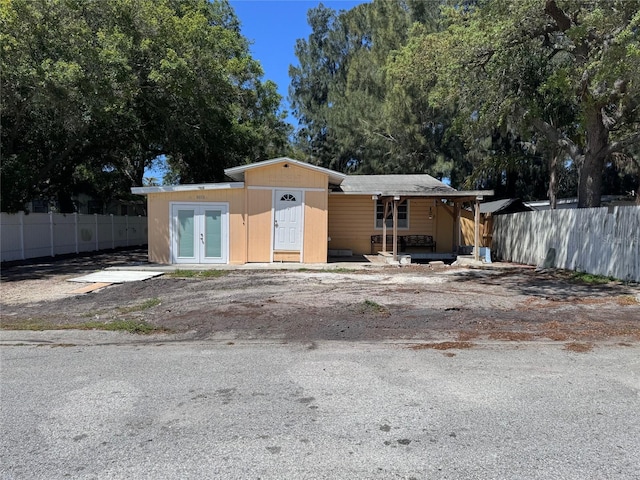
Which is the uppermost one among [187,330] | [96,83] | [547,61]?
[547,61]

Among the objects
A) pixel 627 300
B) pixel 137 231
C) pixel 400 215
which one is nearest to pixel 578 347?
pixel 627 300

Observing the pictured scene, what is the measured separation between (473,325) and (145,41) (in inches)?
543

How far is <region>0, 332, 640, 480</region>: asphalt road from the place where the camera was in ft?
9.91

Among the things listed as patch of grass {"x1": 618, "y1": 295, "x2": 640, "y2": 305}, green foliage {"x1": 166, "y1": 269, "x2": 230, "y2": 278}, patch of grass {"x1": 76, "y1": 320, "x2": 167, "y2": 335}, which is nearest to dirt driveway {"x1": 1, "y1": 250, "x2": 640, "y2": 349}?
patch of grass {"x1": 618, "y1": 295, "x2": 640, "y2": 305}

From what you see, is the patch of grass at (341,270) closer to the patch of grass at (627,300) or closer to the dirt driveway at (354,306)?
the dirt driveway at (354,306)

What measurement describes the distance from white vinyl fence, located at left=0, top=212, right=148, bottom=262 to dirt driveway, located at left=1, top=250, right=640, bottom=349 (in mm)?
4599

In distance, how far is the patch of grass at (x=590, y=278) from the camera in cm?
1140

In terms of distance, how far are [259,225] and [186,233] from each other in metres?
2.52

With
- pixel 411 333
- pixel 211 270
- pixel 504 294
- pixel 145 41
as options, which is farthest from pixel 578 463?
pixel 145 41

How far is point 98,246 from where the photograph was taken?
22406 mm

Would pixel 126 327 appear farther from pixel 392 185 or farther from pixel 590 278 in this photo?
pixel 392 185

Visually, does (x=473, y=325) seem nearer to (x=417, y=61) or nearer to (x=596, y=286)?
(x=596, y=286)

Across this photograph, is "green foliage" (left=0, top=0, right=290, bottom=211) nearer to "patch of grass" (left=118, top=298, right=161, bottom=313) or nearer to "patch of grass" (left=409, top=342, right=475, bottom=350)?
"patch of grass" (left=118, top=298, right=161, bottom=313)

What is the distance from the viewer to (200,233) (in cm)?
1548
